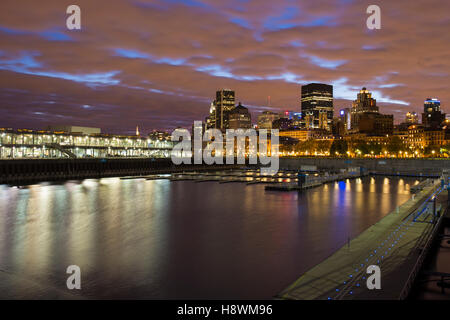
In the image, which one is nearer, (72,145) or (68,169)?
(68,169)

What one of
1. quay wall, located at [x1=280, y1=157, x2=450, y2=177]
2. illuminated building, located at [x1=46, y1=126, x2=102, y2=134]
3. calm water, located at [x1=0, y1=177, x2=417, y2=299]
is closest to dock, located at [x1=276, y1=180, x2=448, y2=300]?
calm water, located at [x1=0, y1=177, x2=417, y2=299]

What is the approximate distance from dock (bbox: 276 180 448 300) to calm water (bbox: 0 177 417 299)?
2.27 metres

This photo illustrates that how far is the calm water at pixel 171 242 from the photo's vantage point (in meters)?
16.1

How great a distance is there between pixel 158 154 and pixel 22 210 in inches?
4414

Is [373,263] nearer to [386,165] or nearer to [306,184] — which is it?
[306,184]

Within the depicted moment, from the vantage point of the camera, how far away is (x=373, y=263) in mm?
15461

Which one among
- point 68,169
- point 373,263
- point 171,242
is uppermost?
point 68,169

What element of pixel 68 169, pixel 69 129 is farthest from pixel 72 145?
pixel 68 169

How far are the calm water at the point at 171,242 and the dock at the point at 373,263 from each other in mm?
2269

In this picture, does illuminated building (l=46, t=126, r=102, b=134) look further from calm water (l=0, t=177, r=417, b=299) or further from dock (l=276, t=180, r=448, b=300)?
dock (l=276, t=180, r=448, b=300)

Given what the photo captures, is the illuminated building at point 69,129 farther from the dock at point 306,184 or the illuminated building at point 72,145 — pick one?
the dock at point 306,184

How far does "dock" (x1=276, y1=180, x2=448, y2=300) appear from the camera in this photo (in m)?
12.5

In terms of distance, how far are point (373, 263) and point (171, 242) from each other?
1300 centimetres
